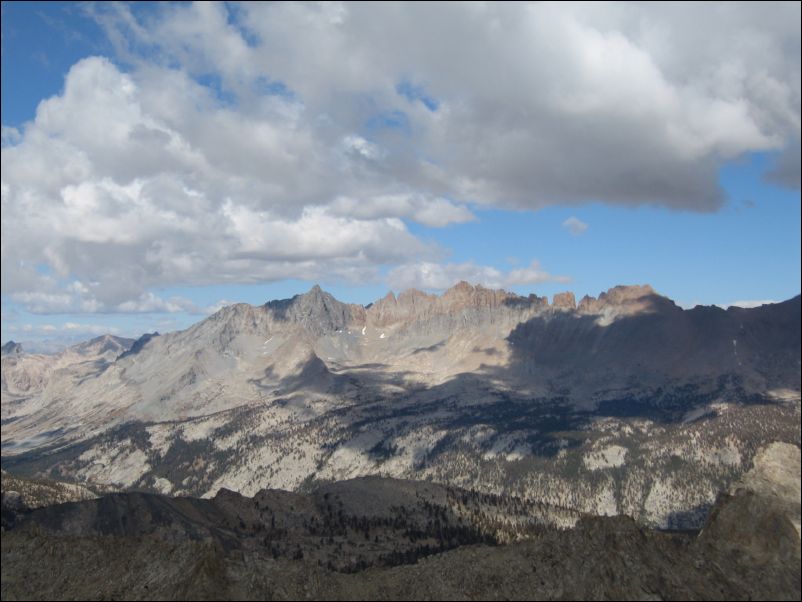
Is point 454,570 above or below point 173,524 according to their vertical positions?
above

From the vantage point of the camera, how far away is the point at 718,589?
267 feet

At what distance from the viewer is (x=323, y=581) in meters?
94.4

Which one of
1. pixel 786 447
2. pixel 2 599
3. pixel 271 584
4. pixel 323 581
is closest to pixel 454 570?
pixel 323 581

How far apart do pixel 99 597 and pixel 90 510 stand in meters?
116

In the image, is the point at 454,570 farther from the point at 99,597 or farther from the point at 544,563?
the point at 99,597

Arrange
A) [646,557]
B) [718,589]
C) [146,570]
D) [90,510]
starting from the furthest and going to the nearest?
1. [90,510]
2. [146,570]
3. [646,557]
4. [718,589]

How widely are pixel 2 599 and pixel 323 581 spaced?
147 feet

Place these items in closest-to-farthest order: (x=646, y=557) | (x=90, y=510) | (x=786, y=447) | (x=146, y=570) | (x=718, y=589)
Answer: (x=718, y=589) < (x=646, y=557) < (x=146, y=570) < (x=786, y=447) < (x=90, y=510)

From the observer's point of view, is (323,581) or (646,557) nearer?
(646,557)

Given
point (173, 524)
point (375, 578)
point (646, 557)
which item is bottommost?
point (173, 524)

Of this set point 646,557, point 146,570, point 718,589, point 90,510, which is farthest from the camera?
point 90,510

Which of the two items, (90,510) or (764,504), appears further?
(90,510)

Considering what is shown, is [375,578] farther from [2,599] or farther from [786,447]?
[786,447]

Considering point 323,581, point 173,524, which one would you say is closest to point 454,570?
point 323,581
